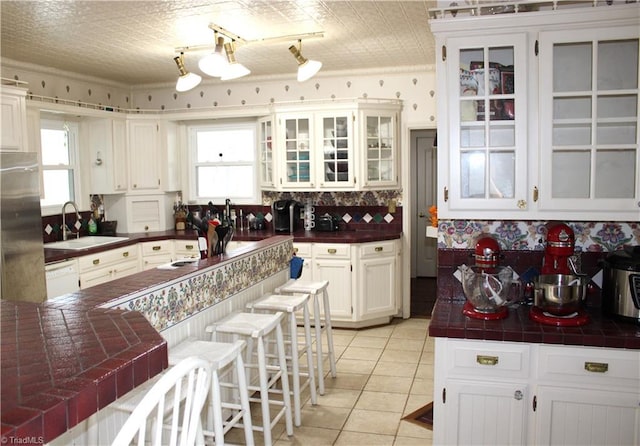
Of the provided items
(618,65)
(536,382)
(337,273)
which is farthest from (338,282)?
(618,65)

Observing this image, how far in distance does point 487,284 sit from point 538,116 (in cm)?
86

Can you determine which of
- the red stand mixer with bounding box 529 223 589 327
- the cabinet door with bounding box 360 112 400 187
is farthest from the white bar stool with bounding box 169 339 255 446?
the cabinet door with bounding box 360 112 400 187

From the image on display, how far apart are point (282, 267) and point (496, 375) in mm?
1993

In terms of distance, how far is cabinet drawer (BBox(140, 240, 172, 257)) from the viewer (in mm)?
5543

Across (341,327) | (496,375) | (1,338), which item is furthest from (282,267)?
(1,338)

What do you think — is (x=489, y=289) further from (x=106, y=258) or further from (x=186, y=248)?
(x=186, y=248)

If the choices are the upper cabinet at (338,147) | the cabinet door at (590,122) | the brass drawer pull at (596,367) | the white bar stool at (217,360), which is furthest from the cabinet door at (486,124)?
the upper cabinet at (338,147)

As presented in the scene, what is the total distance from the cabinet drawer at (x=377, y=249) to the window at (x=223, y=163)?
5.02ft

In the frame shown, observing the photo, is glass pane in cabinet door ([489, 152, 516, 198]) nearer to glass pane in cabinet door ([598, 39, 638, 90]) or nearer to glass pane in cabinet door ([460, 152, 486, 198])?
glass pane in cabinet door ([460, 152, 486, 198])

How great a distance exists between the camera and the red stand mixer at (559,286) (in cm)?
258

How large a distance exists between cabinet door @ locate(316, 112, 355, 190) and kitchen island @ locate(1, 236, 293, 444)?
101 inches

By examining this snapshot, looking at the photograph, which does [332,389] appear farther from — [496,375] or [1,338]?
[1,338]

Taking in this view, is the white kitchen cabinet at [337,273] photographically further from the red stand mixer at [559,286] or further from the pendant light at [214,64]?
the red stand mixer at [559,286]

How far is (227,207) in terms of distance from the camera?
6117 millimetres
